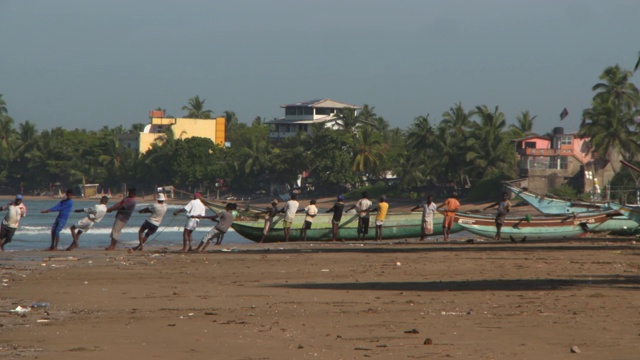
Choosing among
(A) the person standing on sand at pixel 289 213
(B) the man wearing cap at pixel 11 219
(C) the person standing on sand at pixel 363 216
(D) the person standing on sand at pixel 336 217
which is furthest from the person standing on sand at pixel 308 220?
(B) the man wearing cap at pixel 11 219

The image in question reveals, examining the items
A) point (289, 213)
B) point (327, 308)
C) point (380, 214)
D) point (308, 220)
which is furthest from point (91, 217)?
point (327, 308)

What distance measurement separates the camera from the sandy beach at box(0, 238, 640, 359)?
27.3 feet

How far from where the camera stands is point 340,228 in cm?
2911

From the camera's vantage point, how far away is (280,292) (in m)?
13.1

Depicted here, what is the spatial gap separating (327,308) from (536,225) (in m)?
18.2

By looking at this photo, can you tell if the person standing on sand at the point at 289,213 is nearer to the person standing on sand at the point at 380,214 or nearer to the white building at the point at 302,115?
the person standing on sand at the point at 380,214

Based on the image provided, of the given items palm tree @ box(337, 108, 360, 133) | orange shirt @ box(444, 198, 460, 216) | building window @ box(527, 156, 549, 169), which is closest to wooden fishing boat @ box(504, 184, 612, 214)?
orange shirt @ box(444, 198, 460, 216)

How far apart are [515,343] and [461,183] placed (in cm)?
7438

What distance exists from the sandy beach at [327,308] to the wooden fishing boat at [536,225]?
8172 mm

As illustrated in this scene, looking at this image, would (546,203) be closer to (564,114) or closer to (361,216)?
(361,216)

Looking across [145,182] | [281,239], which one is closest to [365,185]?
[145,182]

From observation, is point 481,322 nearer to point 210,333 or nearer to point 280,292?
point 210,333

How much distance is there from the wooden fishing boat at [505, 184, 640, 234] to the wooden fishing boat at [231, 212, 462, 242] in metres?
4.37

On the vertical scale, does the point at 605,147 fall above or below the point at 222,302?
above
